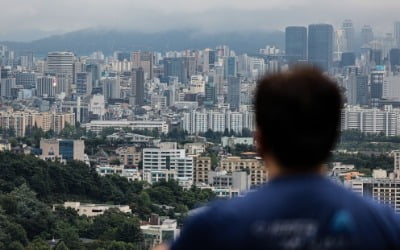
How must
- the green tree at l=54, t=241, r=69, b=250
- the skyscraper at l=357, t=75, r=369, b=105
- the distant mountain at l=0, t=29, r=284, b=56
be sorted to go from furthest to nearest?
the distant mountain at l=0, t=29, r=284, b=56 → the skyscraper at l=357, t=75, r=369, b=105 → the green tree at l=54, t=241, r=69, b=250

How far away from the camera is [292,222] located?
116cm

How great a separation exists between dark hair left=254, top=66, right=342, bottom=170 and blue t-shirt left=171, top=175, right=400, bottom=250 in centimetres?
2

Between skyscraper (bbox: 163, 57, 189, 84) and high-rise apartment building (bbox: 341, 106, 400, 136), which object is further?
skyscraper (bbox: 163, 57, 189, 84)

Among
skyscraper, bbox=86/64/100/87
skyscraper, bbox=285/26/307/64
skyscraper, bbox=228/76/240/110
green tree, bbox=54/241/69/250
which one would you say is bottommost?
green tree, bbox=54/241/69/250

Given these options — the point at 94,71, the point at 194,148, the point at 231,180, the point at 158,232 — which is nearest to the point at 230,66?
the point at 94,71

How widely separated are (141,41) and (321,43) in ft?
82.0

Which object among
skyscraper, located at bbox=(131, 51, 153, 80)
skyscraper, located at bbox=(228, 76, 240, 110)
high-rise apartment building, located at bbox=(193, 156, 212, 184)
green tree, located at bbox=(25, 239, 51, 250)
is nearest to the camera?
green tree, located at bbox=(25, 239, 51, 250)

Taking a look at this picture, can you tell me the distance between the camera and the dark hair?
119 centimetres

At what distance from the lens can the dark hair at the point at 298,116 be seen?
119 centimetres

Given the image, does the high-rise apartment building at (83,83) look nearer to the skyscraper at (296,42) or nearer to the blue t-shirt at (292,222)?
the skyscraper at (296,42)

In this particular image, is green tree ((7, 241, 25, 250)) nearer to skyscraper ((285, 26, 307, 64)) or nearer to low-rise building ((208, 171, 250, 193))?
low-rise building ((208, 171, 250, 193))

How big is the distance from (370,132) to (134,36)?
4278 cm

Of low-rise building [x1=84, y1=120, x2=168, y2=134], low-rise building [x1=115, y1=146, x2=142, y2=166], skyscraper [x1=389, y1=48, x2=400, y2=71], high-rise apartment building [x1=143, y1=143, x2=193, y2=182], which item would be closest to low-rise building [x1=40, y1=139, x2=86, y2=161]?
low-rise building [x1=115, y1=146, x2=142, y2=166]

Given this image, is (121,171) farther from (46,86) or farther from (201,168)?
(46,86)
